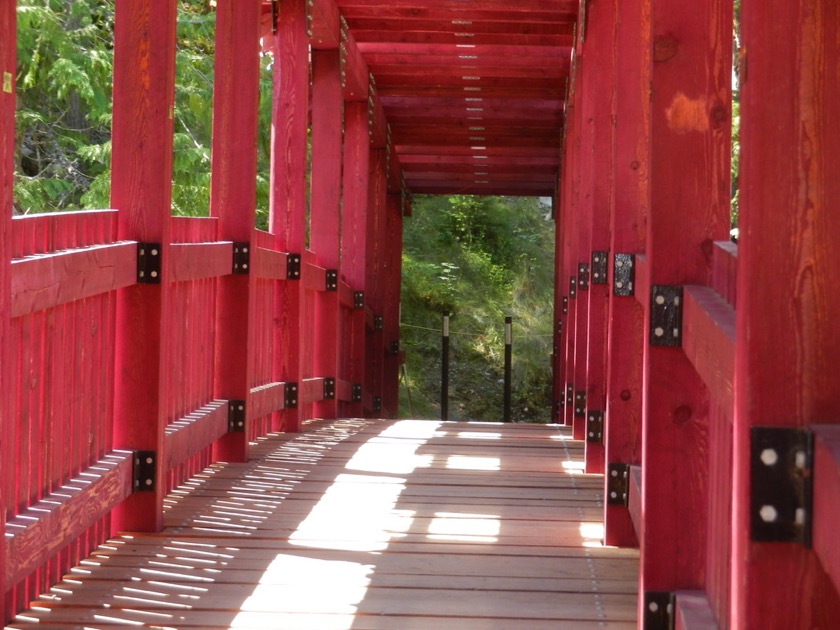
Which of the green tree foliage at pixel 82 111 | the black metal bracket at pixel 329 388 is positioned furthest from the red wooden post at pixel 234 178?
the green tree foliage at pixel 82 111

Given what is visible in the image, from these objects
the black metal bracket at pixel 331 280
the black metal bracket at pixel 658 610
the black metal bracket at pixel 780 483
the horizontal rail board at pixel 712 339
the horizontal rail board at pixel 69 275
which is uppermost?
the black metal bracket at pixel 331 280

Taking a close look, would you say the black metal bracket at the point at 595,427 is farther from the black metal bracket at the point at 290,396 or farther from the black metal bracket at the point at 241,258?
the black metal bracket at the point at 290,396

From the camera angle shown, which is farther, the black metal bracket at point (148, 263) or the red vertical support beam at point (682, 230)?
the black metal bracket at point (148, 263)

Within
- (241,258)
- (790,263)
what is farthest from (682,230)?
(241,258)

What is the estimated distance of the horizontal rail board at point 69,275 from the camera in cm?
310

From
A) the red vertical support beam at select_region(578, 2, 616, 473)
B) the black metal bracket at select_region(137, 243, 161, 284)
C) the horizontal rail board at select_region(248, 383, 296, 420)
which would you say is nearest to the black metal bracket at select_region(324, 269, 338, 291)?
the horizontal rail board at select_region(248, 383, 296, 420)

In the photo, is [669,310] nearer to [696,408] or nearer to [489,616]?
[696,408]

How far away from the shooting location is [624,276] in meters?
4.19

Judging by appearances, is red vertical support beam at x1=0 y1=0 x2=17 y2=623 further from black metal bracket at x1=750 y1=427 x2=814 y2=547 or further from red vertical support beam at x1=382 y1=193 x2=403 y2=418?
red vertical support beam at x1=382 y1=193 x2=403 y2=418

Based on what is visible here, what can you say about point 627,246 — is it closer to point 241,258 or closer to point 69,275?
point 69,275

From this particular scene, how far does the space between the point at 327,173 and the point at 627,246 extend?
4.59m

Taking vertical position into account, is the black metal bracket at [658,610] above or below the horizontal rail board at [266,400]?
below

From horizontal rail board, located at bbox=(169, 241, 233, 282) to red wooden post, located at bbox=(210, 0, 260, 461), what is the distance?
0.49 ft

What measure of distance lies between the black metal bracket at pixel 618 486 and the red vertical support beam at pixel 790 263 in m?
2.46
